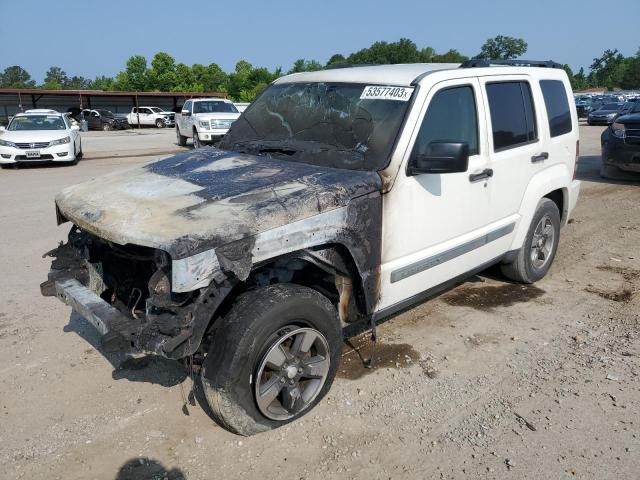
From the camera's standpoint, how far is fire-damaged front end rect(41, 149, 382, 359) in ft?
8.51

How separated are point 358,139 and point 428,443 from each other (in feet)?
6.40

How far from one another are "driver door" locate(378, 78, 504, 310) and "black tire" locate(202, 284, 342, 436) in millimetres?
745

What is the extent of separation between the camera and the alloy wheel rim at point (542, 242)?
5.09 meters

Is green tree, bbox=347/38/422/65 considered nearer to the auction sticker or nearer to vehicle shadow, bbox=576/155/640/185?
vehicle shadow, bbox=576/155/640/185

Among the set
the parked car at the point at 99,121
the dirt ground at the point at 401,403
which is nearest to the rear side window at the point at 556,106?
the dirt ground at the point at 401,403

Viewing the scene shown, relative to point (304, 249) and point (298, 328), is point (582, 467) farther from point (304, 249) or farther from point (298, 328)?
point (304, 249)

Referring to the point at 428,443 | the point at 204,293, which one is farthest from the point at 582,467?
the point at 204,293

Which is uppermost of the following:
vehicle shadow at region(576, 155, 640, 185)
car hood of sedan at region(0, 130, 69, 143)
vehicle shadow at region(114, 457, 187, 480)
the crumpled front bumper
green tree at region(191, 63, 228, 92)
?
green tree at region(191, 63, 228, 92)

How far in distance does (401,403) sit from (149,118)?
41.3 meters

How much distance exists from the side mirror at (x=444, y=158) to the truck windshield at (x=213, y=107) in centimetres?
1704

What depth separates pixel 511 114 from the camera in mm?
4352

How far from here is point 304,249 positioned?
3.00 metres

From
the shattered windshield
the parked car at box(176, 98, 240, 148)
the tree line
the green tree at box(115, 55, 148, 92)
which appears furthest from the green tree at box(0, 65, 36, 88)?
the shattered windshield

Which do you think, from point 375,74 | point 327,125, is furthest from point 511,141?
point 327,125
